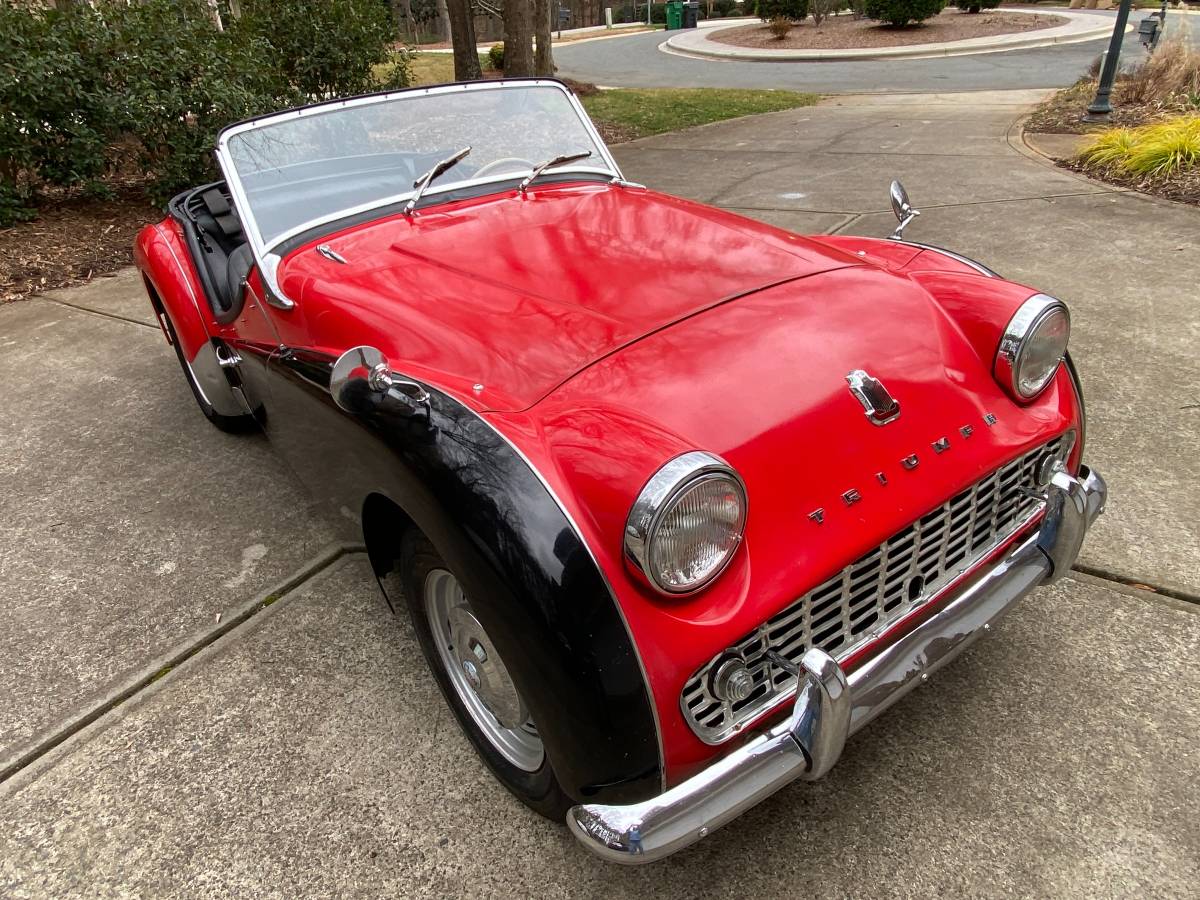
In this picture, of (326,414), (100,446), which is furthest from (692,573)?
(100,446)

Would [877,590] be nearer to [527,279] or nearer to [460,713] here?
[460,713]

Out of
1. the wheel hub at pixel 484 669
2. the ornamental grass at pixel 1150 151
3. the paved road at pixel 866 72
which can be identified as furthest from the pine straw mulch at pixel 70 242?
the paved road at pixel 866 72

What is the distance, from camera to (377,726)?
7.03 ft

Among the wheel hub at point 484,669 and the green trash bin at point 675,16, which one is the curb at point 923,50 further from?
the wheel hub at point 484,669

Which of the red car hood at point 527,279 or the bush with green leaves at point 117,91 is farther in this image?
the bush with green leaves at point 117,91

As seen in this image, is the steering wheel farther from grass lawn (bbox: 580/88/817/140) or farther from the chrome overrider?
grass lawn (bbox: 580/88/817/140)

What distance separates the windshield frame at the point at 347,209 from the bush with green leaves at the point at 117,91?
453cm

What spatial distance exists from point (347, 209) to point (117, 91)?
210 inches

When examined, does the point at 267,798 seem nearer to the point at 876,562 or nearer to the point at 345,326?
the point at 345,326

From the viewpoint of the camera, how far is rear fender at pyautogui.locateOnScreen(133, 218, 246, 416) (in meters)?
3.21

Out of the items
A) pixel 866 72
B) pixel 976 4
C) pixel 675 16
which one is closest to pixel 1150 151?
pixel 866 72

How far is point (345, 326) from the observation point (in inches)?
88.5

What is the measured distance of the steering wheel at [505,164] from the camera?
9.75 ft

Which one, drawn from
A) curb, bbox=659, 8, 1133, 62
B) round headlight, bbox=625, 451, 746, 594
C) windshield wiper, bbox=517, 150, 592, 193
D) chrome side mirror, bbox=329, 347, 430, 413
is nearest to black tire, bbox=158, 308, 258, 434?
windshield wiper, bbox=517, 150, 592, 193
